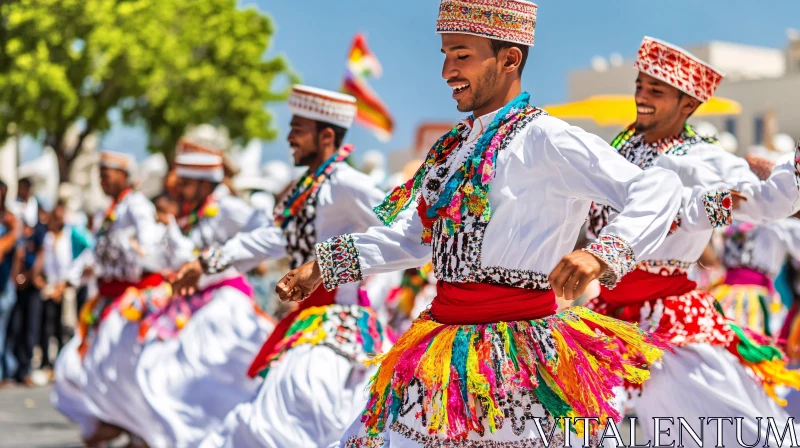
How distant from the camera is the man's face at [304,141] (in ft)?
22.8

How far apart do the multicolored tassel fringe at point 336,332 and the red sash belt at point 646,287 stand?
1.20 metres

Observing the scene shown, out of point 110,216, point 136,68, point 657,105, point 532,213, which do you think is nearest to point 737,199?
point 657,105

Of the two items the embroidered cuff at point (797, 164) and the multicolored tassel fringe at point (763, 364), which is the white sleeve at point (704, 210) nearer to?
the embroidered cuff at point (797, 164)

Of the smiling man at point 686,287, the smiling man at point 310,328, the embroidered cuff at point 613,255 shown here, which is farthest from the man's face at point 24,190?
the embroidered cuff at point 613,255

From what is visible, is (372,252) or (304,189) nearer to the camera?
(372,252)

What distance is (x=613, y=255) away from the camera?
3.83 m

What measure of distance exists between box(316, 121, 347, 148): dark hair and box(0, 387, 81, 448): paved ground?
419 cm

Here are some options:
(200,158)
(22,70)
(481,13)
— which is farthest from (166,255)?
(22,70)

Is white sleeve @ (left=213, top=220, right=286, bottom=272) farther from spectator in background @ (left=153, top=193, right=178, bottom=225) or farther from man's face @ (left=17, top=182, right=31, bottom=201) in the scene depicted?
man's face @ (left=17, top=182, right=31, bottom=201)

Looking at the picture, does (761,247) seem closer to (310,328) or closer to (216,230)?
(216,230)

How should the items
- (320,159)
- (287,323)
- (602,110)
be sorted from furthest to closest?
(602,110), (320,159), (287,323)

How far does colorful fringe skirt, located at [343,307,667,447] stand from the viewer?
4.20m

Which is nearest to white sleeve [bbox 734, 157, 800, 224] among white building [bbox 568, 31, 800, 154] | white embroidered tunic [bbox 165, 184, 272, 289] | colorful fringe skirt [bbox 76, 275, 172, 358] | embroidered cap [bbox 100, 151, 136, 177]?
white embroidered tunic [bbox 165, 184, 272, 289]

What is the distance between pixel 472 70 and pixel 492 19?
0.18m
